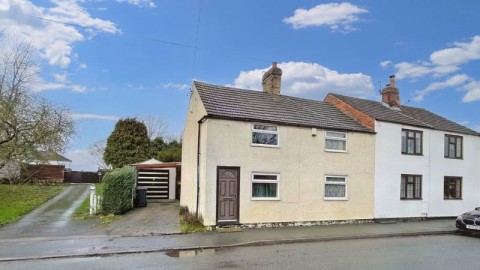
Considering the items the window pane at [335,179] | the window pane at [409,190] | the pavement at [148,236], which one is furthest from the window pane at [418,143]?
the window pane at [335,179]

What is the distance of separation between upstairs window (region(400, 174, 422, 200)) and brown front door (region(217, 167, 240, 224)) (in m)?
9.41

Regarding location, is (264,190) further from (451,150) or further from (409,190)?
(451,150)

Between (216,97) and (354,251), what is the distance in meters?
8.61

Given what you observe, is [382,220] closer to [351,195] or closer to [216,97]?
[351,195]

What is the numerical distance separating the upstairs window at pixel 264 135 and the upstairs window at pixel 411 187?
26.1 ft

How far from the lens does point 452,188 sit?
21.8 metres

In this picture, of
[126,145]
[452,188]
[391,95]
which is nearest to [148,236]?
[391,95]

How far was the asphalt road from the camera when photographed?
906cm

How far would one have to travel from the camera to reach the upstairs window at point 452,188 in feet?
70.3

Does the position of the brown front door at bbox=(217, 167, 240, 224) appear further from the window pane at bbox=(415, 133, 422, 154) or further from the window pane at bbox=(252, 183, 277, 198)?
the window pane at bbox=(415, 133, 422, 154)

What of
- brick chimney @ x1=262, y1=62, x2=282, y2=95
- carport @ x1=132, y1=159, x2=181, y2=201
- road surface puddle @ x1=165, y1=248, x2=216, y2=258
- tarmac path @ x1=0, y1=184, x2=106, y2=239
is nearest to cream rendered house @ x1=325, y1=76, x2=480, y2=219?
brick chimney @ x1=262, y1=62, x2=282, y2=95

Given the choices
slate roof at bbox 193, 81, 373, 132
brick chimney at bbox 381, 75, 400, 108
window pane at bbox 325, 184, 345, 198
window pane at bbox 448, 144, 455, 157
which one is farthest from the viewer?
brick chimney at bbox 381, 75, 400, 108

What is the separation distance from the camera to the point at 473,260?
1023 cm

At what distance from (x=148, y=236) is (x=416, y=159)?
14.5 meters
